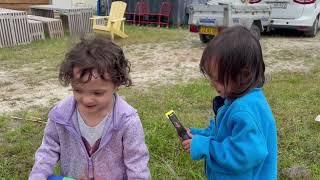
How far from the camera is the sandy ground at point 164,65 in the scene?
5.45 m

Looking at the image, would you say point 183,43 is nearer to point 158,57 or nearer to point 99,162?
point 158,57

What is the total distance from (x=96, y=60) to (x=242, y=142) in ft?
2.11

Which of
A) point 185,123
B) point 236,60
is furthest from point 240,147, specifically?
point 185,123

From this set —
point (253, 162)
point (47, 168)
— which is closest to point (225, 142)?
point (253, 162)

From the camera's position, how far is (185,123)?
4289 millimetres

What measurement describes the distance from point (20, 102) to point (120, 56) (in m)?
3.68

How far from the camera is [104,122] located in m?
1.84

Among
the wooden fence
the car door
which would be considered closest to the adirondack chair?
the wooden fence

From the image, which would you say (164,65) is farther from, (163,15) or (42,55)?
(163,15)

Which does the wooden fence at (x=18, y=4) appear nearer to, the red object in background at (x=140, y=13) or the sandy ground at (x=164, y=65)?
the red object in background at (x=140, y=13)

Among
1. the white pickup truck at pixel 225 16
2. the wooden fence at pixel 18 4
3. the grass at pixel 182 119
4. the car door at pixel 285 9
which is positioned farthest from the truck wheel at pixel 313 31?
the wooden fence at pixel 18 4

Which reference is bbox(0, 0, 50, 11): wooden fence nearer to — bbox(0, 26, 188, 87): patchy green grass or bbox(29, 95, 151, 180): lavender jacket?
bbox(0, 26, 188, 87): patchy green grass

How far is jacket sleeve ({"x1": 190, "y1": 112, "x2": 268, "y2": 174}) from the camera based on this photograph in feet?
5.42

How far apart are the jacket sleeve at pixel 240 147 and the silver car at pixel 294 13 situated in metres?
8.82
